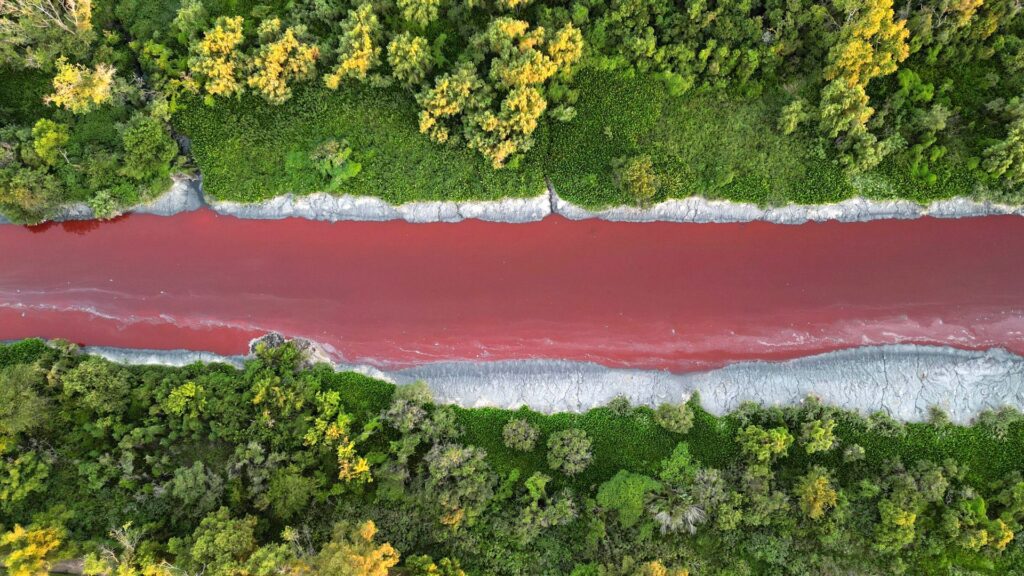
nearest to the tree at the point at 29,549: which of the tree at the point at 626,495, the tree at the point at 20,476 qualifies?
the tree at the point at 20,476

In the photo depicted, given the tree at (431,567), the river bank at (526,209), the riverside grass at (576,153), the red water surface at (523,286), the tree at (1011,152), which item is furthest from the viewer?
the red water surface at (523,286)

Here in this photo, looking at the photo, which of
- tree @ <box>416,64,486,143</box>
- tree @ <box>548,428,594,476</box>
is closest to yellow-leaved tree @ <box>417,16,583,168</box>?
tree @ <box>416,64,486,143</box>

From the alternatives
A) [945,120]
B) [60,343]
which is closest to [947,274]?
[945,120]

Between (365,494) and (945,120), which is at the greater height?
(945,120)

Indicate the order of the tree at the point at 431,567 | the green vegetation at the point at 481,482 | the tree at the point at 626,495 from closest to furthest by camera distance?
the tree at the point at 431,567
the green vegetation at the point at 481,482
the tree at the point at 626,495

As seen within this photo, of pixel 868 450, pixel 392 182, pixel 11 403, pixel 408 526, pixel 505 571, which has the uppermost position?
pixel 392 182

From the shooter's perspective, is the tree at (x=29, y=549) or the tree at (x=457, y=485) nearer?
the tree at (x=29, y=549)

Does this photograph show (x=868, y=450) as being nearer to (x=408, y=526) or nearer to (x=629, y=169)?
(x=629, y=169)

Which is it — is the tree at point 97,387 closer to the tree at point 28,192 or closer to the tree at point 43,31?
the tree at point 28,192
